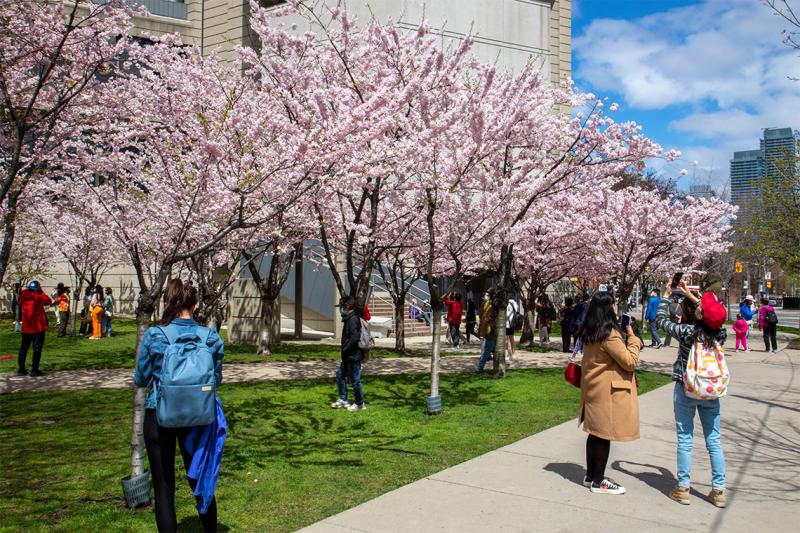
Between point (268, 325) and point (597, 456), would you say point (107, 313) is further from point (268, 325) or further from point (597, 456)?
point (597, 456)

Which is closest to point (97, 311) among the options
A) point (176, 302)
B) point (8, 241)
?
point (8, 241)

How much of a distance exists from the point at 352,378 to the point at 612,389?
4776 mm

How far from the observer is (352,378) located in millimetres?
10008

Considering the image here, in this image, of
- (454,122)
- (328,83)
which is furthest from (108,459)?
(328,83)

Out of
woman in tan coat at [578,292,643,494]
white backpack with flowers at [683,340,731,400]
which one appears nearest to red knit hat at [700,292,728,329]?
white backpack with flowers at [683,340,731,400]

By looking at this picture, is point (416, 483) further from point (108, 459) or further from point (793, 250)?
point (793, 250)

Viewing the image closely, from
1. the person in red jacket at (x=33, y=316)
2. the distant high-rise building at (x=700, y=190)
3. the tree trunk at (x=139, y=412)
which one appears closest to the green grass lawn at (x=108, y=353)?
the person in red jacket at (x=33, y=316)

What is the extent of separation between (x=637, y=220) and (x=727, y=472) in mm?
10947

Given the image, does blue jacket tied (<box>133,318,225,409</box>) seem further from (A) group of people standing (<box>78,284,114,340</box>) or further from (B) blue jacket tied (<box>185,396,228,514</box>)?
(A) group of people standing (<box>78,284,114,340</box>)

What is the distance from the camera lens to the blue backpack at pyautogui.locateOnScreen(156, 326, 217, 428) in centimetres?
436

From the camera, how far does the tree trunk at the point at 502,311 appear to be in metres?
13.6

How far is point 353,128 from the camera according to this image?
9.41 m

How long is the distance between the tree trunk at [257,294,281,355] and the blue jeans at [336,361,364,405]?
805cm

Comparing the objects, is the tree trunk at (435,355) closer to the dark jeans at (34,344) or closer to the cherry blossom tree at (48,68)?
the cherry blossom tree at (48,68)
